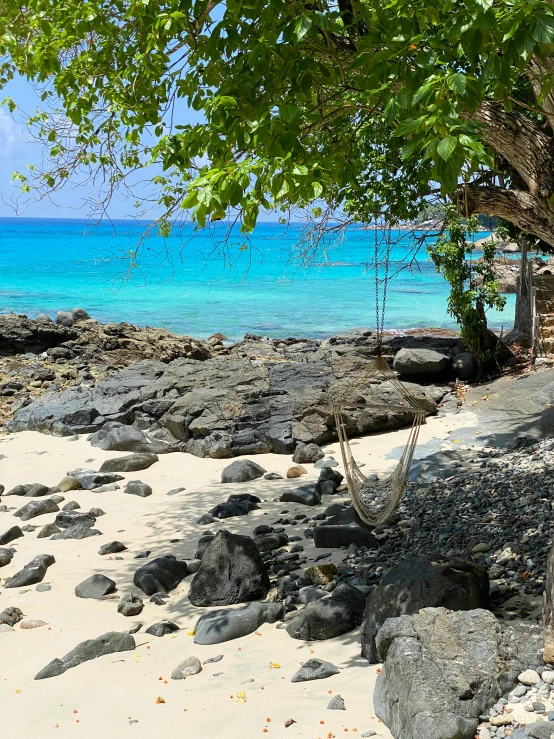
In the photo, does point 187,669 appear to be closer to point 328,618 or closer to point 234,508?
point 328,618

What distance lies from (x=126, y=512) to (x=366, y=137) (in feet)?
14.2

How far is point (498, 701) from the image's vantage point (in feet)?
10.9

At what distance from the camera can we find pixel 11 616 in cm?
518

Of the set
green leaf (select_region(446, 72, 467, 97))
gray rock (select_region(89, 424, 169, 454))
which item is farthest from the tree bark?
gray rock (select_region(89, 424, 169, 454))

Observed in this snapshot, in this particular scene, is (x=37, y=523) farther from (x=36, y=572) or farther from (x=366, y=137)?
(x=366, y=137)

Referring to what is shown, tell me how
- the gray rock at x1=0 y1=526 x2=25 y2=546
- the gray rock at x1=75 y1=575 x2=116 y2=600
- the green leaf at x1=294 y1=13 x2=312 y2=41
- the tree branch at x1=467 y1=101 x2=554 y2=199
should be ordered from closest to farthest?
the green leaf at x1=294 y1=13 x2=312 y2=41 → the tree branch at x1=467 y1=101 x2=554 y2=199 → the gray rock at x1=75 y1=575 x2=116 y2=600 → the gray rock at x1=0 y1=526 x2=25 y2=546

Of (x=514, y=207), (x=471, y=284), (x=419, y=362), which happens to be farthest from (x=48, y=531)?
(x=471, y=284)

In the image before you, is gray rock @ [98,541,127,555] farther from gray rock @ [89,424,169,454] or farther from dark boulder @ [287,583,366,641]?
gray rock @ [89,424,169,454]

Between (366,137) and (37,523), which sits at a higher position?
(366,137)

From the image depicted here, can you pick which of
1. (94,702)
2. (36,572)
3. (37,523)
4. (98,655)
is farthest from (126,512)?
(94,702)

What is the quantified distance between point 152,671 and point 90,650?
1.58ft

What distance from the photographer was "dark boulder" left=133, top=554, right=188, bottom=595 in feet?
17.9

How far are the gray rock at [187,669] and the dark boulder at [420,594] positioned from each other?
0.90 m

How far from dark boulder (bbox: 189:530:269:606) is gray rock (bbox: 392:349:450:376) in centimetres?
668
